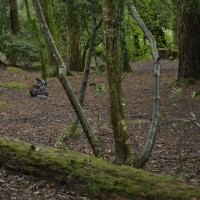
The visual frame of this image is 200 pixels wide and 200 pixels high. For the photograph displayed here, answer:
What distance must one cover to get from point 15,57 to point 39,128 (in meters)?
12.3

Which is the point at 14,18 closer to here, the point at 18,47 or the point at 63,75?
the point at 18,47

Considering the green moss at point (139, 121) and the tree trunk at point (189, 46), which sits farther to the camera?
the tree trunk at point (189, 46)

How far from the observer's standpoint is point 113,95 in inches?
181

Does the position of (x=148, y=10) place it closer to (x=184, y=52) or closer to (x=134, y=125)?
(x=184, y=52)

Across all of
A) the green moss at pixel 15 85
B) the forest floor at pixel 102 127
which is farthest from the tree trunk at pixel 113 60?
the green moss at pixel 15 85

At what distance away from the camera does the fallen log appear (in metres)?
3.95

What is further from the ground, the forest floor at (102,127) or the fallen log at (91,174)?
the fallen log at (91,174)

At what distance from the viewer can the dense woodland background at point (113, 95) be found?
459 cm

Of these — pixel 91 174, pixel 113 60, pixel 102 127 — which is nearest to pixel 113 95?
pixel 113 60

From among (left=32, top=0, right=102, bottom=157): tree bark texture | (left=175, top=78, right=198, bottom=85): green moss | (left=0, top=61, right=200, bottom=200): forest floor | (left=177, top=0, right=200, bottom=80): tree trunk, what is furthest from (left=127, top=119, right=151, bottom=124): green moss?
(left=177, top=0, right=200, bottom=80): tree trunk

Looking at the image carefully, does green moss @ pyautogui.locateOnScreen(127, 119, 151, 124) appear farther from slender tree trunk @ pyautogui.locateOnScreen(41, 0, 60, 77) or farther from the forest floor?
slender tree trunk @ pyautogui.locateOnScreen(41, 0, 60, 77)

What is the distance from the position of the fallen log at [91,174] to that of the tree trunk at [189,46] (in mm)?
7616

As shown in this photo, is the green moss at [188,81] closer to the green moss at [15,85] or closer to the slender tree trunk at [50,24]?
the green moss at [15,85]

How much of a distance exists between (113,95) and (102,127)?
2999 millimetres
